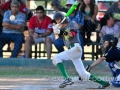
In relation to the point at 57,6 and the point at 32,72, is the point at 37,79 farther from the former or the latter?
the point at 57,6

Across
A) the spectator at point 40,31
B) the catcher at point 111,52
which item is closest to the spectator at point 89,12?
the spectator at point 40,31

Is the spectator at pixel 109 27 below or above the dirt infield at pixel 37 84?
above

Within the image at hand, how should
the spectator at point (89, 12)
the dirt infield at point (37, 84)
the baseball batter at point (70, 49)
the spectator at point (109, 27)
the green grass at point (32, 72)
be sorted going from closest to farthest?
the baseball batter at point (70, 49) → the dirt infield at point (37, 84) → the green grass at point (32, 72) → the spectator at point (109, 27) → the spectator at point (89, 12)

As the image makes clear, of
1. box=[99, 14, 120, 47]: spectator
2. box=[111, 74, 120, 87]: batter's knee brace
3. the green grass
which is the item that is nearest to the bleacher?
box=[99, 14, 120, 47]: spectator

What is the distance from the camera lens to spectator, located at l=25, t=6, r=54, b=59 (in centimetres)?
1230

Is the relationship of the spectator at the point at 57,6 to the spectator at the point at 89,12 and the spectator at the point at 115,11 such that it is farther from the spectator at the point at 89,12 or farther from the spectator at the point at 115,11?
the spectator at the point at 115,11

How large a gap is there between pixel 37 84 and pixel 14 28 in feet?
12.3

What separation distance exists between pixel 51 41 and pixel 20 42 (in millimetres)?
841

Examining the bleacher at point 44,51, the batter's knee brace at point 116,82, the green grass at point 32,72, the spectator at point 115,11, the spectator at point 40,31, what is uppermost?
the spectator at point 115,11

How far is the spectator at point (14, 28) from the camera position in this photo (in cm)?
1248

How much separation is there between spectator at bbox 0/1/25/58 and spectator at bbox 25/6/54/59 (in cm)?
26

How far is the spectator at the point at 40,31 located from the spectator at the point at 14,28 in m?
0.26

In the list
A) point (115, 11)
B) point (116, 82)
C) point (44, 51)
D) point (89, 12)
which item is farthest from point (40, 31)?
point (116, 82)

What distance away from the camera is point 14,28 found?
12508mm
